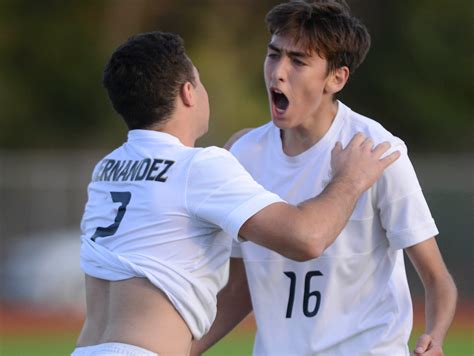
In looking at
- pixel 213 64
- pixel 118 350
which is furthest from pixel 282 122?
pixel 213 64

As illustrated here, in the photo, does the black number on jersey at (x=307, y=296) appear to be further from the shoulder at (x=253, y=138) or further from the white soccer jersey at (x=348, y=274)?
the shoulder at (x=253, y=138)

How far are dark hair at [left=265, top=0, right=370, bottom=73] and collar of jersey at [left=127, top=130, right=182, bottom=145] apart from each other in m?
0.84

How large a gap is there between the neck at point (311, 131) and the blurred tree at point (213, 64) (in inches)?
733

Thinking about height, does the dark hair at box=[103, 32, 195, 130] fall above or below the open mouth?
above

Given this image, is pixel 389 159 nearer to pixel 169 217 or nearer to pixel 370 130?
pixel 370 130

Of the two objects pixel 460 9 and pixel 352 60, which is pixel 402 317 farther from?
pixel 460 9

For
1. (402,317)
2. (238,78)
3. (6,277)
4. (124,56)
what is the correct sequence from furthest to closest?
(238,78), (6,277), (402,317), (124,56)

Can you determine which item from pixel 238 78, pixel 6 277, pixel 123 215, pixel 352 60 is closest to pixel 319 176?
pixel 352 60

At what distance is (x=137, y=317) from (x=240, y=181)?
25.1 inches

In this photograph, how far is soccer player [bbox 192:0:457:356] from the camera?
4.77 m

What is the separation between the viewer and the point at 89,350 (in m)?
4.27

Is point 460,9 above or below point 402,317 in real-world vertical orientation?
below

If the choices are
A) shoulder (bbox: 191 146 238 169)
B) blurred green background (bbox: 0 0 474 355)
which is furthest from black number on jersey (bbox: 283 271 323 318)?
blurred green background (bbox: 0 0 474 355)

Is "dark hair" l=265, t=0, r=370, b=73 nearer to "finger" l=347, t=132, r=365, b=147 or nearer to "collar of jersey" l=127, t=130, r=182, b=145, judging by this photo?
"finger" l=347, t=132, r=365, b=147
